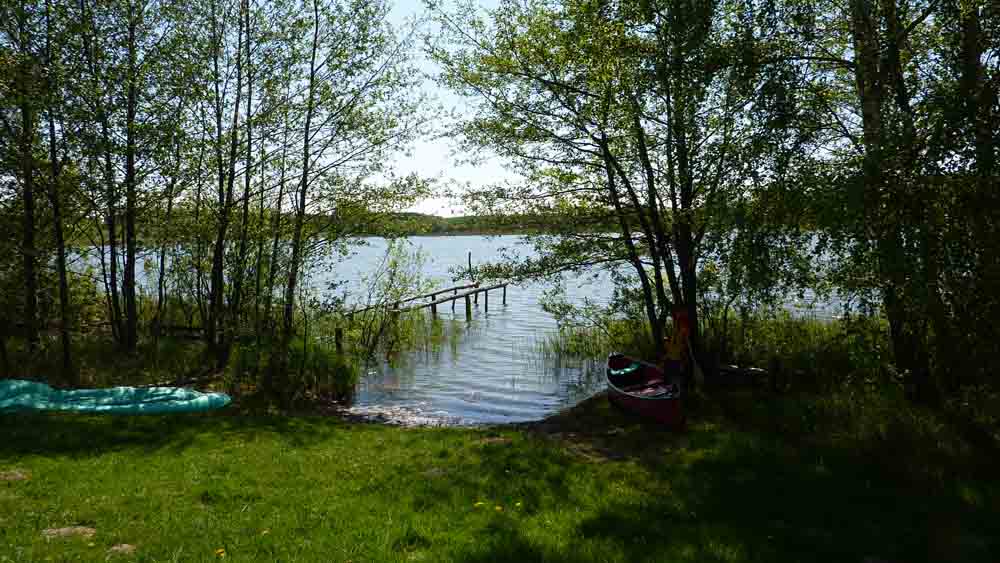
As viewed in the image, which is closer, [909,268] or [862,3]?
[909,268]

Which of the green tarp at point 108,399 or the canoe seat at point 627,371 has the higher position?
the canoe seat at point 627,371

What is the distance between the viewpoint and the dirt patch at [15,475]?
665 cm

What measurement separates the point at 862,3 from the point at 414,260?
13.7 m

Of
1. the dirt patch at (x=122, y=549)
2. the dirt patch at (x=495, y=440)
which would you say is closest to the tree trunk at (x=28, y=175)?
the dirt patch at (x=495, y=440)

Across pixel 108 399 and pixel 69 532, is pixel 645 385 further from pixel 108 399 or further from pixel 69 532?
pixel 108 399

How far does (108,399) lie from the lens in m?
10.9

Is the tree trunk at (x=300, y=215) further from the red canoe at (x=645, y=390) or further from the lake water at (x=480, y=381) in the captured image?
the red canoe at (x=645, y=390)

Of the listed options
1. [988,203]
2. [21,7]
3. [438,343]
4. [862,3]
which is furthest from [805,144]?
[438,343]

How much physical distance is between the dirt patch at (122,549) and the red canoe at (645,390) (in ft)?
23.9

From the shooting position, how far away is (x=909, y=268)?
561cm

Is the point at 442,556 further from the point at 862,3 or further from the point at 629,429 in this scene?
the point at 862,3

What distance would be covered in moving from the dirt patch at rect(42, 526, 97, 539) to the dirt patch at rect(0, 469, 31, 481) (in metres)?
1.82

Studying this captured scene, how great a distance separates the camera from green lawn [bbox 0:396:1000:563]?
5102mm

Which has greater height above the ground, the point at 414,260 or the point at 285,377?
the point at 414,260
